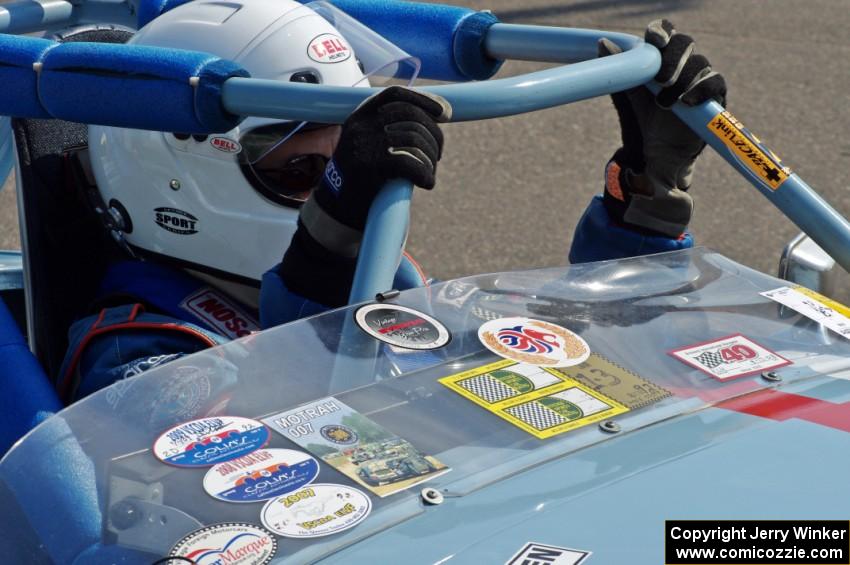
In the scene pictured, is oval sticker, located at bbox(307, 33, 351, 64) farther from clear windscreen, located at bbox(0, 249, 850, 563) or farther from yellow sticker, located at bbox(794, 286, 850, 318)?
yellow sticker, located at bbox(794, 286, 850, 318)

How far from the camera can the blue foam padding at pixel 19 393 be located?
1359 millimetres

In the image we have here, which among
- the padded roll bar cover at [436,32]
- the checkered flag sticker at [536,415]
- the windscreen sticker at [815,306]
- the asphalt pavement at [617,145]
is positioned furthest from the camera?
the asphalt pavement at [617,145]

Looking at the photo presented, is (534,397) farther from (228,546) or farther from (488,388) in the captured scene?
(228,546)

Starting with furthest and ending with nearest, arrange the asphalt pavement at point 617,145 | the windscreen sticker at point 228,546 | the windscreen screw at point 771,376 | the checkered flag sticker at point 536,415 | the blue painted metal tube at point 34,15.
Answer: the asphalt pavement at point 617,145
the blue painted metal tube at point 34,15
the windscreen screw at point 771,376
the checkered flag sticker at point 536,415
the windscreen sticker at point 228,546

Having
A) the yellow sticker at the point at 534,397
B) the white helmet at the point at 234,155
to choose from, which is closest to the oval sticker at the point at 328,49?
the white helmet at the point at 234,155

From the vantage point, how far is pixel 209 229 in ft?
5.49

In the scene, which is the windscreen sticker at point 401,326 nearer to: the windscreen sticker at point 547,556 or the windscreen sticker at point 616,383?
the windscreen sticker at point 616,383

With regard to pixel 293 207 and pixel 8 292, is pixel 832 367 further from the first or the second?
pixel 8 292

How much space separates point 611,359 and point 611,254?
2.15 ft

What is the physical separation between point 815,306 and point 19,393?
89 cm

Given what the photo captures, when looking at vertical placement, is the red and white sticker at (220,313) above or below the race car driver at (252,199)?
below

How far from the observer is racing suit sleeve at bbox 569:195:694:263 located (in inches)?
71.1

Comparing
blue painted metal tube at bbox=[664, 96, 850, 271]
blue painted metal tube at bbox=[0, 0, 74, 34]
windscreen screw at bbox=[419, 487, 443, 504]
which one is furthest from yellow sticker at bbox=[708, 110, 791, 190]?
blue painted metal tube at bbox=[0, 0, 74, 34]

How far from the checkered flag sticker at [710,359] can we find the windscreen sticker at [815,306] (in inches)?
6.3
